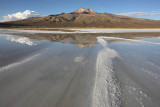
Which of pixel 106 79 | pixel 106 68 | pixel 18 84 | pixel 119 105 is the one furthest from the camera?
pixel 106 68

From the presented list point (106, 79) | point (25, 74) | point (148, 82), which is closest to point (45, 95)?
point (25, 74)

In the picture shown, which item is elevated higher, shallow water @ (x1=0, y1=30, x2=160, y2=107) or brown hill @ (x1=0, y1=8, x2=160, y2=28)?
brown hill @ (x1=0, y1=8, x2=160, y2=28)

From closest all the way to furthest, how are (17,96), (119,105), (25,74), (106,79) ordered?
(119,105), (17,96), (106,79), (25,74)

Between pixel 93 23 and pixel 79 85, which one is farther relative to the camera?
pixel 93 23

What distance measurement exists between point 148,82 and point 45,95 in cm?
365

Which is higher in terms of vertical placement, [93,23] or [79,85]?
[93,23]

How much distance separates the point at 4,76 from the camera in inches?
181

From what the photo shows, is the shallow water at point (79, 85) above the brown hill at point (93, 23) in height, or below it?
below

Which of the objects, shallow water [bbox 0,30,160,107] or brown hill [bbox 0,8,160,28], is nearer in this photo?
shallow water [bbox 0,30,160,107]

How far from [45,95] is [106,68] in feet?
10.1

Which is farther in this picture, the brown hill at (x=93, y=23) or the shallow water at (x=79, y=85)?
the brown hill at (x=93, y=23)

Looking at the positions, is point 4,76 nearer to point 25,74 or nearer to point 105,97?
point 25,74

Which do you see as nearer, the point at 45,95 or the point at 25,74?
the point at 45,95

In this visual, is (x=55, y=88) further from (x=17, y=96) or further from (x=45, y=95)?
(x=17, y=96)
